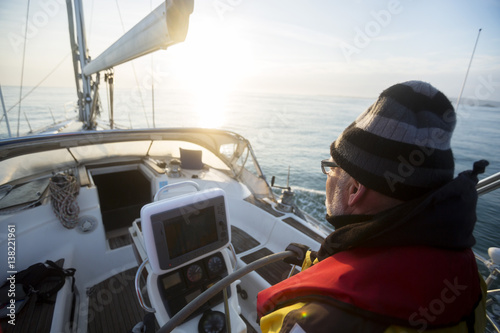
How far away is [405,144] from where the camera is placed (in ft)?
2.23

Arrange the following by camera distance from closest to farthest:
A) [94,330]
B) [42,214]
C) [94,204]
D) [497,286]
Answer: [94,330] → [42,214] → [94,204] → [497,286]

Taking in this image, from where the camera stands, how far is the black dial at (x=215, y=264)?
6.13 ft

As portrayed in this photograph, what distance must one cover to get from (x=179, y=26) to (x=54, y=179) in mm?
2231

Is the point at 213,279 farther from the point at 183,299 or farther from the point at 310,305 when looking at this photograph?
the point at 310,305

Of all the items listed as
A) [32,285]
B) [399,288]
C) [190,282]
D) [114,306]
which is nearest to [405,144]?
[399,288]

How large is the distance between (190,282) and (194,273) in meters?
0.07

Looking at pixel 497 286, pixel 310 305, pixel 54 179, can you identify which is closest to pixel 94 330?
pixel 54 179

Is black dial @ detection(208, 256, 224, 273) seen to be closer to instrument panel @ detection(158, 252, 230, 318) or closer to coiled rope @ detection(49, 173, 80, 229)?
instrument panel @ detection(158, 252, 230, 318)

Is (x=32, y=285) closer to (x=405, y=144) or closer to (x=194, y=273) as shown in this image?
(x=194, y=273)

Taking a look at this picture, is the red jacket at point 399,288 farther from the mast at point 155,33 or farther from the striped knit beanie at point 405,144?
the mast at point 155,33

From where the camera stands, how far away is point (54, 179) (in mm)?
2525

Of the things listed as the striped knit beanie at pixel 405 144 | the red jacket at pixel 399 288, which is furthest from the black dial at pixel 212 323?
the striped knit beanie at pixel 405 144

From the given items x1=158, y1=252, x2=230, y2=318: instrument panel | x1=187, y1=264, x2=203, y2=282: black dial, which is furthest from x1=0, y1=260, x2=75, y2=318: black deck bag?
x1=187, y1=264, x2=203, y2=282: black dial

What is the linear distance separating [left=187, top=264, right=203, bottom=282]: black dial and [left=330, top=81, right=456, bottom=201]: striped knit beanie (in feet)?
4.88
